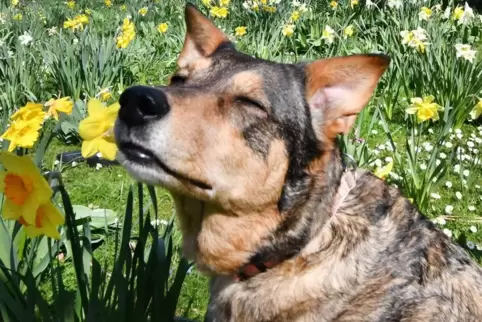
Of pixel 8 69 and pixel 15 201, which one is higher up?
pixel 15 201

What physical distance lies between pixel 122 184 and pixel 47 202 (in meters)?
3.12

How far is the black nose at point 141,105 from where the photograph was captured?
197 cm

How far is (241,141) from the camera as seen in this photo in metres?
2.29

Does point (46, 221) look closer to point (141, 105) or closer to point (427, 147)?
point (141, 105)

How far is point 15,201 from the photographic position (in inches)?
62.6

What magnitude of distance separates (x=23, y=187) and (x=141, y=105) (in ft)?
1.76

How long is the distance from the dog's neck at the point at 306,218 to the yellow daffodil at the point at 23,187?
1057 millimetres

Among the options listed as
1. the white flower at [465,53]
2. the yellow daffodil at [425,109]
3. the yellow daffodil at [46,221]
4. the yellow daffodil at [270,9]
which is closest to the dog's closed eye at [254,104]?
the yellow daffodil at [46,221]

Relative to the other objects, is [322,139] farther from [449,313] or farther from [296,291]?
[449,313]

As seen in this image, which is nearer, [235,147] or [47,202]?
[47,202]

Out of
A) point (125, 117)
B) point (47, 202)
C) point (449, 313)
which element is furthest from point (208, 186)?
point (449, 313)

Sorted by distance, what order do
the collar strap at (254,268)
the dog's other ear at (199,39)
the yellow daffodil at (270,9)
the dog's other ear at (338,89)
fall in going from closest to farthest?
the dog's other ear at (338,89) → the collar strap at (254,268) → the dog's other ear at (199,39) → the yellow daffodil at (270,9)

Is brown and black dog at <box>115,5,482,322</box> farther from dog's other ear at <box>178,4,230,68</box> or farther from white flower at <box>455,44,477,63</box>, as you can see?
white flower at <box>455,44,477,63</box>

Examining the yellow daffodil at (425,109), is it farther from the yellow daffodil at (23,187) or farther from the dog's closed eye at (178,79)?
the yellow daffodil at (23,187)
